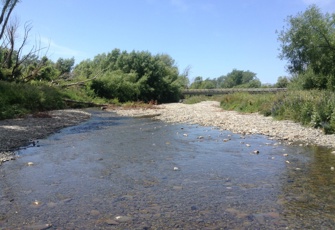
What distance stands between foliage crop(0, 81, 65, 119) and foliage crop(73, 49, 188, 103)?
17.3m

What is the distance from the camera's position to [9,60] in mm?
37969

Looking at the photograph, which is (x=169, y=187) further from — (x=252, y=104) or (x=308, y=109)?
(x=252, y=104)

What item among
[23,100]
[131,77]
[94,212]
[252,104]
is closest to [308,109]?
[252,104]

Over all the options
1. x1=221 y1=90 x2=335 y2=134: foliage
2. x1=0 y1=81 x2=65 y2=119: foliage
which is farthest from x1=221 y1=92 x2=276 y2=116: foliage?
x1=0 y1=81 x2=65 y2=119: foliage

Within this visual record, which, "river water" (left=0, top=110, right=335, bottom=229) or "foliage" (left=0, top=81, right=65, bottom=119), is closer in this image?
"river water" (left=0, top=110, right=335, bottom=229)

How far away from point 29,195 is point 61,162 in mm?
3285

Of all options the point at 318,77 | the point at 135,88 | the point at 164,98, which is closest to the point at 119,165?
the point at 318,77

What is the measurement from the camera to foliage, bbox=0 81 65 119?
2350 cm

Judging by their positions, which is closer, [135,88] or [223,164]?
[223,164]

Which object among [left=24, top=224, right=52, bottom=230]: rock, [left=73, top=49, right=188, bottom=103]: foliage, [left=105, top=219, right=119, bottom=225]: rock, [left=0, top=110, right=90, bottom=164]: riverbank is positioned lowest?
[left=24, top=224, right=52, bottom=230]: rock

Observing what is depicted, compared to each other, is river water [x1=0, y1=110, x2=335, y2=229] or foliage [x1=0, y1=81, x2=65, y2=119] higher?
foliage [x1=0, y1=81, x2=65, y2=119]

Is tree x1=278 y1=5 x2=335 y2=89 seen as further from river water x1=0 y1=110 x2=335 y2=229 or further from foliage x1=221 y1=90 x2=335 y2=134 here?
river water x1=0 y1=110 x2=335 y2=229

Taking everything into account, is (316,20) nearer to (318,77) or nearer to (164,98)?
(318,77)

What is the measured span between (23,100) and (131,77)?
29.8 m
